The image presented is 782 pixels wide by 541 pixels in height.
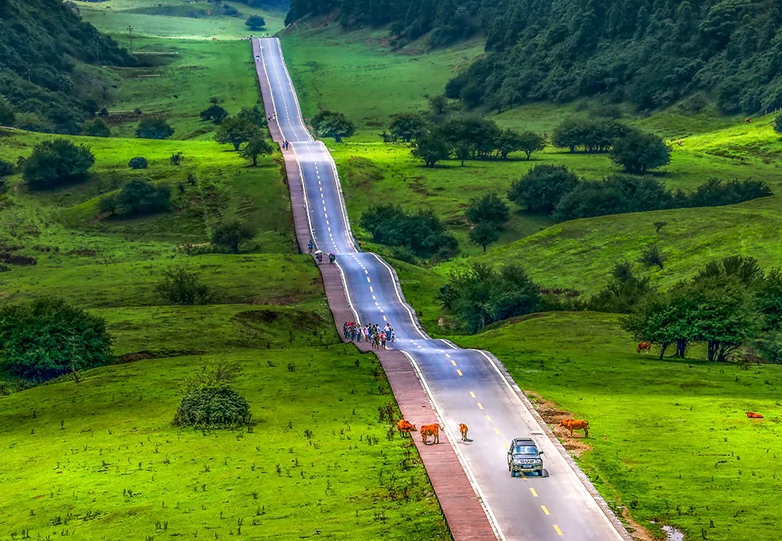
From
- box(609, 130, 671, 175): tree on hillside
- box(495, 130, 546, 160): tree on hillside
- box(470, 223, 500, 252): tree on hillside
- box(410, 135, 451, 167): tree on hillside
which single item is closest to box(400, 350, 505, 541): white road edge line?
box(470, 223, 500, 252): tree on hillside

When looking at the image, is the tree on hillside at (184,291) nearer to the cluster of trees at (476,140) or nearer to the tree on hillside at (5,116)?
the cluster of trees at (476,140)

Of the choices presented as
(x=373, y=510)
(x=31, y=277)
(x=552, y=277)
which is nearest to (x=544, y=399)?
(x=373, y=510)

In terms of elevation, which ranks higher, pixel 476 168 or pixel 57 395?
pixel 57 395

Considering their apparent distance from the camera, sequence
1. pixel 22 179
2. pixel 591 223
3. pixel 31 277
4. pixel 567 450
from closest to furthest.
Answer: pixel 567 450 < pixel 31 277 < pixel 591 223 < pixel 22 179

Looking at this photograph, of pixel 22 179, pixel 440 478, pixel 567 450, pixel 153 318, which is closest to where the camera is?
pixel 440 478

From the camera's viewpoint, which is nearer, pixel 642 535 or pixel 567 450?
pixel 642 535

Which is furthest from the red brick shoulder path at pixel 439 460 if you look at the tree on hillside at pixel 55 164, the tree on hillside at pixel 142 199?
the tree on hillside at pixel 55 164

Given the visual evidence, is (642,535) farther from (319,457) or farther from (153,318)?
(153,318)
